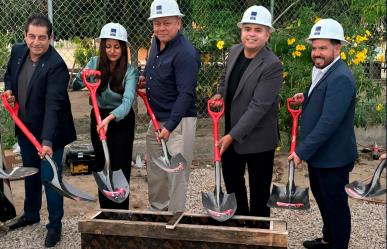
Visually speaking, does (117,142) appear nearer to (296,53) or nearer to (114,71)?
(114,71)

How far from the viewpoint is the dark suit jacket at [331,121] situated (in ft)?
10.1

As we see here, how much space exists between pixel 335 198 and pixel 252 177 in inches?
23.5

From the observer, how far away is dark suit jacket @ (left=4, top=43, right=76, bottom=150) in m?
3.61

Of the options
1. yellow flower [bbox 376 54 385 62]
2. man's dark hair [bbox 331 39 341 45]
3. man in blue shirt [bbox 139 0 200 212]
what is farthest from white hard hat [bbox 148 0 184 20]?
yellow flower [bbox 376 54 385 62]

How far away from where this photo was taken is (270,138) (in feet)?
11.4

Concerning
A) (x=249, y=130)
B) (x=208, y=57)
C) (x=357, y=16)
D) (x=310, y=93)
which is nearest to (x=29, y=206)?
(x=249, y=130)

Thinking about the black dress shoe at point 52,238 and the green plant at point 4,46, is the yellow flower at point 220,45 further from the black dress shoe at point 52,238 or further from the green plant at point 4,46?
the black dress shoe at point 52,238

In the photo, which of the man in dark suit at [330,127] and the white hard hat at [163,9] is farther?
the white hard hat at [163,9]

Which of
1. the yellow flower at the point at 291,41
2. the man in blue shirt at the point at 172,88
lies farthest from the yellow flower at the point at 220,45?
the man in blue shirt at the point at 172,88

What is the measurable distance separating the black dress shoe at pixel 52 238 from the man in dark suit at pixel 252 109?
1.40m

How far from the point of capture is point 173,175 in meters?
3.85

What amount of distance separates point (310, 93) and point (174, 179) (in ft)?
4.11

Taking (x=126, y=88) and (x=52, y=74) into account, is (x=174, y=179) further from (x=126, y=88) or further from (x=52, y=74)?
(x=52, y=74)

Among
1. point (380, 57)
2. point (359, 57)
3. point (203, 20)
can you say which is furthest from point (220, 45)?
point (380, 57)
